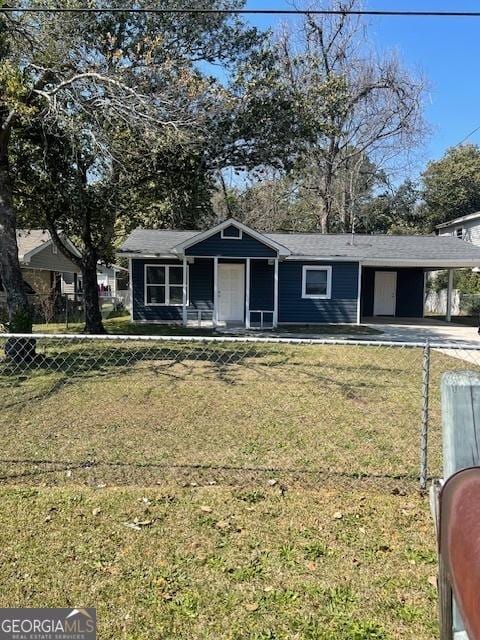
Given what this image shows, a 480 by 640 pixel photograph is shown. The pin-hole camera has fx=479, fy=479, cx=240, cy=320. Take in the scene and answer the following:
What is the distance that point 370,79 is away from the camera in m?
Answer: 26.8

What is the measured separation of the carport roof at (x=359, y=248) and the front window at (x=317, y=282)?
626 millimetres

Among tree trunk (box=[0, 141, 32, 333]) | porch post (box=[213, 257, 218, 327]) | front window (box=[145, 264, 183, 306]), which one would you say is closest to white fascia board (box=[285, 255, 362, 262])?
porch post (box=[213, 257, 218, 327])

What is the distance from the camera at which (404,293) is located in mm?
21141

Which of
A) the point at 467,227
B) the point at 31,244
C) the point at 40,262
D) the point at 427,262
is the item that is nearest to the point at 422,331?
the point at 427,262

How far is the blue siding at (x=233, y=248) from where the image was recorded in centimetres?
1598

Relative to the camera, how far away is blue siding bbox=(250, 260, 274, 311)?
17.5 m

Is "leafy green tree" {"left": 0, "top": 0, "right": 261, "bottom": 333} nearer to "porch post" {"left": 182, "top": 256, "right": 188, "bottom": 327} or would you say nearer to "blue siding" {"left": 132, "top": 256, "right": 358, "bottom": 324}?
"porch post" {"left": 182, "top": 256, "right": 188, "bottom": 327}

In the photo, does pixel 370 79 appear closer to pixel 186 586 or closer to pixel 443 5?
pixel 443 5

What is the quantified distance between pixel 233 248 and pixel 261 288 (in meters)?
2.17

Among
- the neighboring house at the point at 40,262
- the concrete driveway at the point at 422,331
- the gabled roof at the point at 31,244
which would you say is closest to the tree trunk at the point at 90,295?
the neighboring house at the point at 40,262

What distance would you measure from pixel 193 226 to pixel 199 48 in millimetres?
18658

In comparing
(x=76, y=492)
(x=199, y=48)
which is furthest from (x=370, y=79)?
(x=76, y=492)

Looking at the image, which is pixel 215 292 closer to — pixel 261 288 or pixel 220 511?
pixel 261 288

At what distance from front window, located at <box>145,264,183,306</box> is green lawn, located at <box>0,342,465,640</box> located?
34.9 ft
